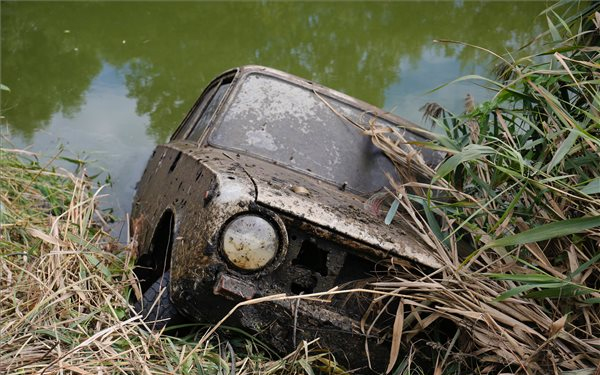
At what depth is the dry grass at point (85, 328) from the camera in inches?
98.0

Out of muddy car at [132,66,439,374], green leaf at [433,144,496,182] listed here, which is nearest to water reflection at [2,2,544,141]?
muddy car at [132,66,439,374]

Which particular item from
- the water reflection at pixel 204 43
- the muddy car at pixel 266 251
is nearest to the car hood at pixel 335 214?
the muddy car at pixel 266 251

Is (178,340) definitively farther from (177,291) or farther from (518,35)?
(518,35)

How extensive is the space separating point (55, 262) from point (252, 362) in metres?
1.06

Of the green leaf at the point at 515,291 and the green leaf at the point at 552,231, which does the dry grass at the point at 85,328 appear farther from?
the green leaf at the point at 552,231

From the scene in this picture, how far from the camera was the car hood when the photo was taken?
8.45 ft

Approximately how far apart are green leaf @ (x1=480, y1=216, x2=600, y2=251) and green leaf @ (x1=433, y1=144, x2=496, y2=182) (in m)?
0.33

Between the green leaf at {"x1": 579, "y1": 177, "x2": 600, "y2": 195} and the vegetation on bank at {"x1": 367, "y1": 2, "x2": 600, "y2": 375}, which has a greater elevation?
the green leaf at {"x1": 579, "y1": 177, "x2": 600, "y2": 195}

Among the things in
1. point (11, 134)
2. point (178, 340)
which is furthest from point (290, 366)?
point (11, 134)

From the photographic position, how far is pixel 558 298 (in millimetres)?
2475

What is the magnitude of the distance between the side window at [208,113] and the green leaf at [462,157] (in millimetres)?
1406

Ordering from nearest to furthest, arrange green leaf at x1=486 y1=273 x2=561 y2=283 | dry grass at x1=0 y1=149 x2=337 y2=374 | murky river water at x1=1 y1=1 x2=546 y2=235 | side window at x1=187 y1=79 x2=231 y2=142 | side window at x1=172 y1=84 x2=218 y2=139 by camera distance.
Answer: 1. green leaf at x1=486 y1=273 x2=561 y2=283
2. dry grass at x1=0 y1=149 x2=337 y2=374
3. side window at x1=187 y1=79 x2=231 y2=142
4. side window at x1=172 y1=84 x2=218 y2=139
5. murky river water at x1=1 y1=1 x2=546 y2=235

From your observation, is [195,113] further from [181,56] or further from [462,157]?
[181,56]

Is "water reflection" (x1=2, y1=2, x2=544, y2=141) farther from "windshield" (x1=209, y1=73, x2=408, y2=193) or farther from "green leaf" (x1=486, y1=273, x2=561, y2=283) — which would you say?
"green leaf" (x1=486, y1=273, x2=561, y2=283)
